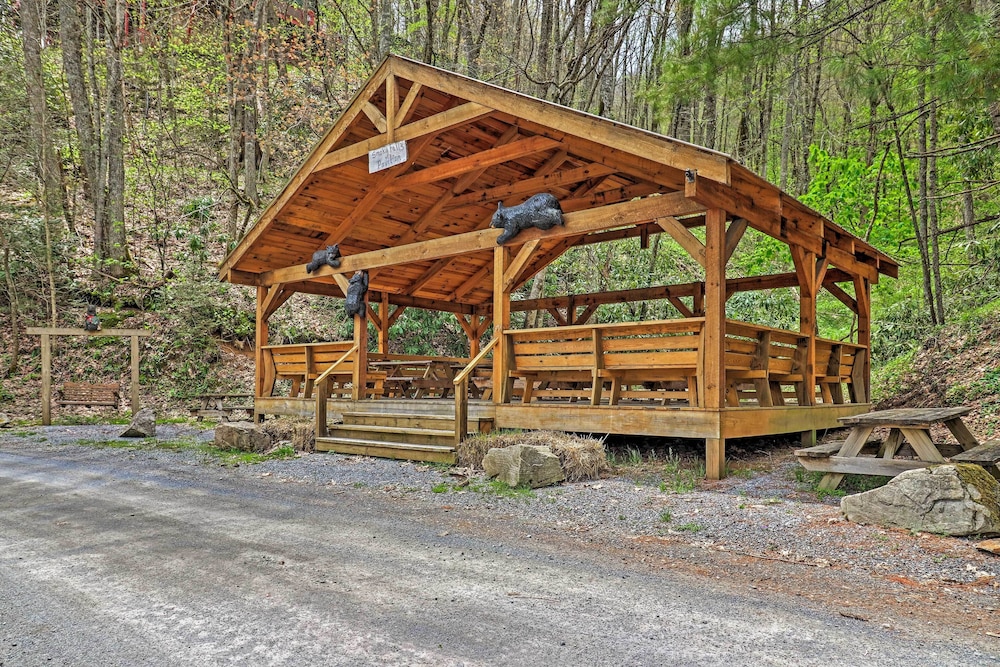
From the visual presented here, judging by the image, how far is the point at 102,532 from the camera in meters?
4.87

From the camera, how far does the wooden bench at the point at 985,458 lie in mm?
4722

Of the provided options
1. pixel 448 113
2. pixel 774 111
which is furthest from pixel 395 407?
pixel 774 111

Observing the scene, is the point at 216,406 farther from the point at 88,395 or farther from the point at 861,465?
the point at 861,465

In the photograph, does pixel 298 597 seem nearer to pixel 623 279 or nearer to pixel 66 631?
pixel 66 631

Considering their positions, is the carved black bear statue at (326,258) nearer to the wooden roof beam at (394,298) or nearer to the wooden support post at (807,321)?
the wooden roof beam at (394,298)

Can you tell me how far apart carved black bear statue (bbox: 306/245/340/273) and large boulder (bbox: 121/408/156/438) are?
158 inches

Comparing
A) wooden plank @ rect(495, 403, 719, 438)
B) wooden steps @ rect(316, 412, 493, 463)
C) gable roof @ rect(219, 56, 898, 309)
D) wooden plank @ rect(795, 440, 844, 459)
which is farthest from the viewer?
wooden steps @ rect(316, 412, 493, 463)

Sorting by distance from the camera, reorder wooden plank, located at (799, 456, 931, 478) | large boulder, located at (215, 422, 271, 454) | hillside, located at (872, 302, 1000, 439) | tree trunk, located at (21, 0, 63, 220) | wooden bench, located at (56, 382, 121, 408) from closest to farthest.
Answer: wooden plank, located at (799, 456, 931, 478) → hillside, located at (872, 302, 1000, 439) → large boulder, located at (215, 422, 271, 454) → wooden bench, located at (56, 382, 121, 408) → tree trunk, located at (21, 0, 63, 220)

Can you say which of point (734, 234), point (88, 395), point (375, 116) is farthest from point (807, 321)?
point (88, 395)

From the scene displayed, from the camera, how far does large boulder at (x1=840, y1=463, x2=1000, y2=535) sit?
425 cm

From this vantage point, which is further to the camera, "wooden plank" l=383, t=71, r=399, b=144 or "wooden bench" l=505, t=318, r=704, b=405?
"wooden plank" l=383, t=71, r=399, b=144

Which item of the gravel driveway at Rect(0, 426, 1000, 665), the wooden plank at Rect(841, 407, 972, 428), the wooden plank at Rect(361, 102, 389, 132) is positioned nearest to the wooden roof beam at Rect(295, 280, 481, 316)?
the wooden plank at Rect(361, 102, 389, 132)

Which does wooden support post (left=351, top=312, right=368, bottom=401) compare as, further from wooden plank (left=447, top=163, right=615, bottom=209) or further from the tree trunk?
the tree trunk

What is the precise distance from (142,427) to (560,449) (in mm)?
8444
